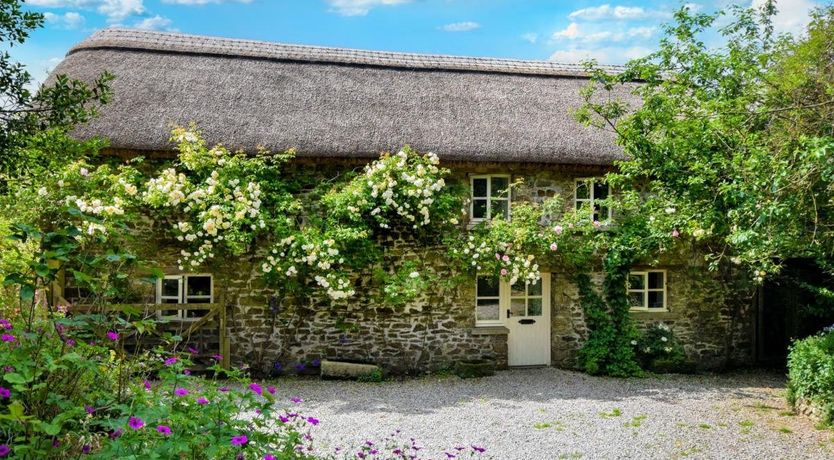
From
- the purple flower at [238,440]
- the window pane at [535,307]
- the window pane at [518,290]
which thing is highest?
the window pane at [518,290]

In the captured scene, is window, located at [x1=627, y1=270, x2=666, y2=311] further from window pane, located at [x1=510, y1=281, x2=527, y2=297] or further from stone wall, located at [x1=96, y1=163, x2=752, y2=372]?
window pane, located at [x1=510, y1=281, x2=527, y2=297]

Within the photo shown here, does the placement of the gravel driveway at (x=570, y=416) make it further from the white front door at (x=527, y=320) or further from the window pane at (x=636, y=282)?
the window pane at (x=636, y=282)

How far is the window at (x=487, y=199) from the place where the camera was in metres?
10.9

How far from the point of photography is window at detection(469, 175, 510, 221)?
10891 mm

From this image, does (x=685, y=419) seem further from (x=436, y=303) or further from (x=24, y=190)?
(x=24, y=190)

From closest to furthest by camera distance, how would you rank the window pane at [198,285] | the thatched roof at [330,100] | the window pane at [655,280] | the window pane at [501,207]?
the thatched roof at [330,100], the window pane at [198,285], the window pane at [501,207], the window pane at [655,280]

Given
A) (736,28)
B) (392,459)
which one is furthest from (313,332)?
(736,28)

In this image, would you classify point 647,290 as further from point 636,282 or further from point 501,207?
point 501,207

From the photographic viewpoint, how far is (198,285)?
408 inches

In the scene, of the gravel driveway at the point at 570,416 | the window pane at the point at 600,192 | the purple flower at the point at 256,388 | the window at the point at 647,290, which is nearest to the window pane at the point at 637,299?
the window at the point at 647,290

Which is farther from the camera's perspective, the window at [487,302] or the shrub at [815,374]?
the window at [487,302]

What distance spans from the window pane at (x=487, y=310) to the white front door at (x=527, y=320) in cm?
13

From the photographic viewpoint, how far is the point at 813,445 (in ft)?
23.5

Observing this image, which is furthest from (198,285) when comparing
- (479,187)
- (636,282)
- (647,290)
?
(647,290)
